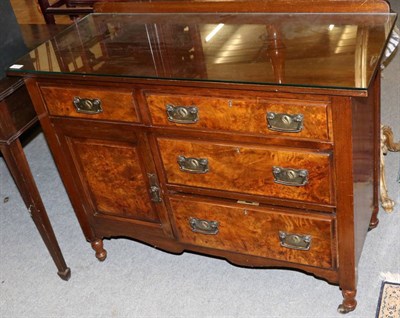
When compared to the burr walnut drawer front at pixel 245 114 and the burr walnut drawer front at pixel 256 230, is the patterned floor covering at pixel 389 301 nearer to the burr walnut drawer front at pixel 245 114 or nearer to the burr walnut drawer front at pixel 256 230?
the burr walnut drawer front at pixel 256 230

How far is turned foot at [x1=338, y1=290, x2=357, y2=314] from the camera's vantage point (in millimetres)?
1923

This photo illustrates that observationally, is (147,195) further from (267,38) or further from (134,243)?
(267,38)

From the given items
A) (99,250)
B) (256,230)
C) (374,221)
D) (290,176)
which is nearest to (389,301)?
(374,221)

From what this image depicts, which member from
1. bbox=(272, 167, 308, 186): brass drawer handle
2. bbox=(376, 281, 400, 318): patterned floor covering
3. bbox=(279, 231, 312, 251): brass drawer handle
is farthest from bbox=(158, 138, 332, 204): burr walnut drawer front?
bbox=(376, 281, 400, 318): patterned floor covering

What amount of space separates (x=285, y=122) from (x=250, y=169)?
0.23m

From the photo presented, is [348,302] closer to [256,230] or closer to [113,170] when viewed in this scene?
[256,230]

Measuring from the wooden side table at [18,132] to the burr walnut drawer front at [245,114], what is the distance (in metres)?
0.49

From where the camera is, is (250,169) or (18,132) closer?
(250,169)

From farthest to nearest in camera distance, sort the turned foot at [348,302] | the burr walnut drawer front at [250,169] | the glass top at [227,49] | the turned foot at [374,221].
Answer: the turned foot at [374,221] → the turned foot at [348,302] → the burr walnut drawer front at [250,169] → the glass top at [227,49]

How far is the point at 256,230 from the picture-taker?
6.30ft

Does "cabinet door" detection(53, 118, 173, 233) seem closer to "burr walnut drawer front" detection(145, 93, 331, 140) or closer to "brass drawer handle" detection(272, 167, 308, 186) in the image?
"burr walnut drawer front" detection(145, 93, 331, 140)

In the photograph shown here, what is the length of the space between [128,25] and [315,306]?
1.15 metres

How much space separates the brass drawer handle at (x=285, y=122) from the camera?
1601mm

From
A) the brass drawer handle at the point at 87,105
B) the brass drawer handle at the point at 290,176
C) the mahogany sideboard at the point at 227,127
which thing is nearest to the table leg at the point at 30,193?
the mahogany sideboard at the point at 227,127
